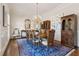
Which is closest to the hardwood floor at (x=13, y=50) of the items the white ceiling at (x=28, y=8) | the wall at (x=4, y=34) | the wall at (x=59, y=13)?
the wall at (x=4, y=34)

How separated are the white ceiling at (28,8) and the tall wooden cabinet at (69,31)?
36 centimetres

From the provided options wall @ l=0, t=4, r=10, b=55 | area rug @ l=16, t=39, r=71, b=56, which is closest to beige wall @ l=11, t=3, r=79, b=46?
wall @ l=0, t=4, r=10, b=55

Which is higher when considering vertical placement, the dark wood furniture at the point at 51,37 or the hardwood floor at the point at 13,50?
the dark wood furniture at the point at 51,37

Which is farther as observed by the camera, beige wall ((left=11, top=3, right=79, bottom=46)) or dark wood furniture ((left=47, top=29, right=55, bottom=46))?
dark wood furniture ((left=47, top=29, right=55, bottom=46))

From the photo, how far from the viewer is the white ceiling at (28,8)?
6.80 ft

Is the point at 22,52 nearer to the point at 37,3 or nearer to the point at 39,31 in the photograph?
the point at 39,31

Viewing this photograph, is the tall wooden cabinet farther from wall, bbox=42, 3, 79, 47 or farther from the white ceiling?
the white ceiling

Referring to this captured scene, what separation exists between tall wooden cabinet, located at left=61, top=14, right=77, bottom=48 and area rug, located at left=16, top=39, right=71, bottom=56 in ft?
0.42

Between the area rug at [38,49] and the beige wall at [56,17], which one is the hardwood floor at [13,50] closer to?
the area rug at [38,49]

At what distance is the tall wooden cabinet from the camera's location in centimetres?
222

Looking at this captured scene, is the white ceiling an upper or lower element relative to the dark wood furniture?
upper

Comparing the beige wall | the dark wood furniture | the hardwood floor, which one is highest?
the beige wall

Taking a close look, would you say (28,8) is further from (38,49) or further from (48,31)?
(38,49)

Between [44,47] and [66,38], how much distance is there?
48cm
